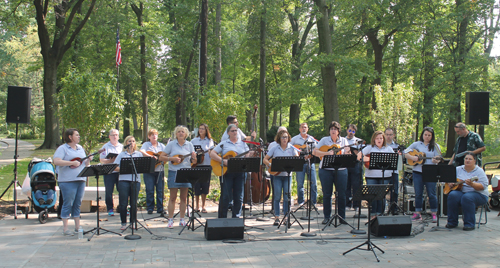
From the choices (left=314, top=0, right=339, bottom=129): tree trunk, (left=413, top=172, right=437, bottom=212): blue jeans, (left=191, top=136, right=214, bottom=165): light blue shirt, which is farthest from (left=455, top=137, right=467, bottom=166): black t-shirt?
(left=314, top=0, right=339, bottom=129): tree trunk

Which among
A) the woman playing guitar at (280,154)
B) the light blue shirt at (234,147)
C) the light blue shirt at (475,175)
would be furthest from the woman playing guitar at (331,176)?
the light blue shirt at (475,175)

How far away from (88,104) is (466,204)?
9.48m

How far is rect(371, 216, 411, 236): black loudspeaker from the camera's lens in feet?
24.3

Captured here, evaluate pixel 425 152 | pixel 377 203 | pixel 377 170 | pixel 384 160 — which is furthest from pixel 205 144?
pixel 425 152

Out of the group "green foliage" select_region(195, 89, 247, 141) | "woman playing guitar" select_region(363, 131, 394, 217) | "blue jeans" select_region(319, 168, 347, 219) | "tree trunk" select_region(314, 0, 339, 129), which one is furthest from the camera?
"tree trunk" select_region(314, 0, 339, 129)

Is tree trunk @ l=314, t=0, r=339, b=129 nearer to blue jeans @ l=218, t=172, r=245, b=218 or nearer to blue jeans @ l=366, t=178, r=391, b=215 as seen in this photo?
blue jeans @ l=366, t=178, r=391, b=215

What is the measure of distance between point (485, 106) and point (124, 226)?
917cm

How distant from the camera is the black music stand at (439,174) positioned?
8.05 m

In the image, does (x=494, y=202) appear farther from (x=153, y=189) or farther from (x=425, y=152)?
(x=153, y=189)

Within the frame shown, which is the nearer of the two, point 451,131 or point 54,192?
point 54,192

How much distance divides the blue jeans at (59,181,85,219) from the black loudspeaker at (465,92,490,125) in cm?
934

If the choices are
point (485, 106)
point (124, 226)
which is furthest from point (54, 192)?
point (485, 106)

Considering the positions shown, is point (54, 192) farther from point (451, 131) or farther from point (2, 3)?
point (451, 131)

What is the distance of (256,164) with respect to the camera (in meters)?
7.30
